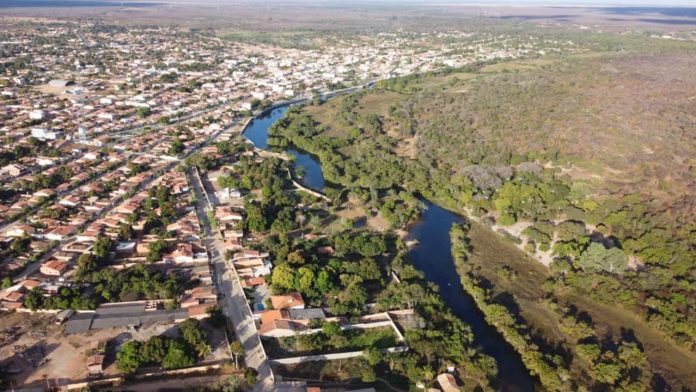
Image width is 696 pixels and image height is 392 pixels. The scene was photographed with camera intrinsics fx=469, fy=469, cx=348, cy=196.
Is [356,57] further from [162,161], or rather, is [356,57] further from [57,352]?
[57,352]

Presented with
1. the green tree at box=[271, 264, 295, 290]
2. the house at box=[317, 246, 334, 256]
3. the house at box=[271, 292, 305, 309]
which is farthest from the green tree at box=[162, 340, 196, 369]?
the house at box=[317, 246, 334, 256]

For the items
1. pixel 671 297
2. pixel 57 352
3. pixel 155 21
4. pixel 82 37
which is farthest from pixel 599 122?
pixel 155 21

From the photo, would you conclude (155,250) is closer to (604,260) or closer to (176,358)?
(176,358)

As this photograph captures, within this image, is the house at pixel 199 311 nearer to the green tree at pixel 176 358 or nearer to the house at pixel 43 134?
the green tree at pixel 176 358

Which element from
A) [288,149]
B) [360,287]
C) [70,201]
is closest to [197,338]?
[360,287]

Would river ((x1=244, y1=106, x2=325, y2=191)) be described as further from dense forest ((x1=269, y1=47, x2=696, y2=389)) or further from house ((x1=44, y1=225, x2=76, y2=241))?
house ((x1=44, y1=225, x2=76, y2=241))

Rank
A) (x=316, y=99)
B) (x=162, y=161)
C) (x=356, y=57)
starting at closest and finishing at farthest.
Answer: (x=162, y=161)
(x=316, y=99)
(x=356, y=57)
